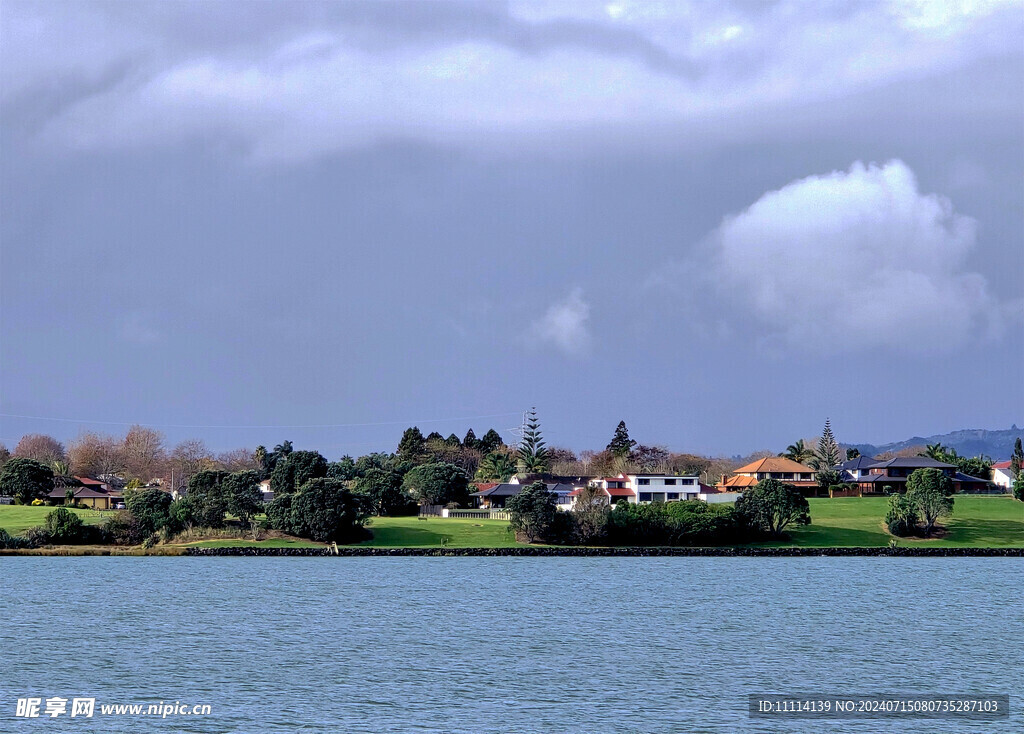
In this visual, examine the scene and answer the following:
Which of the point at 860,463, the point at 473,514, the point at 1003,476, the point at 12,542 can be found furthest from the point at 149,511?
the point at 1003,476

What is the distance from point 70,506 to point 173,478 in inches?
1420

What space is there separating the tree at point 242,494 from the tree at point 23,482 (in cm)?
4225

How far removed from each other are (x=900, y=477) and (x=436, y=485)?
2815 inches

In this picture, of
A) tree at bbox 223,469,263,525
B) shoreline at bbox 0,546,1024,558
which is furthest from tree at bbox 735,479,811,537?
tree at bbox 223,469,263,525

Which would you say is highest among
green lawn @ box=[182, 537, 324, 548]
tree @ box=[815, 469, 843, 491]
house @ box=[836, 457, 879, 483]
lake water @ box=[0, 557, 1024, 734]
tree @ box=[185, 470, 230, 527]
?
house @ box=[836, 457, 879, 483]

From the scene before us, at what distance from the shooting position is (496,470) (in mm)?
190375

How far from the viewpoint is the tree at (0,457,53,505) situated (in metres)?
143

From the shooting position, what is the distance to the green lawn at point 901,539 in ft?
386

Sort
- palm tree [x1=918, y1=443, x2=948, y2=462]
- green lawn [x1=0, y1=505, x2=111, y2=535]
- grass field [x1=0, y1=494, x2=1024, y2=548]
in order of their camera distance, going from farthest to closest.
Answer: palm tree [x1=918, y1=443, x2=948, y2=462] < green lawn [x1=0, y1=505, x2=111, y2=535] < grass field [x1=0, y1=494, x2=1024, y2=548]

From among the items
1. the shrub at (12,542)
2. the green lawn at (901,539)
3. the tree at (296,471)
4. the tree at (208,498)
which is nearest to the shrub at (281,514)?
the tree at (208,498)

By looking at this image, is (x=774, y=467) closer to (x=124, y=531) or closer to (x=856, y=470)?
(x=856, y=470)

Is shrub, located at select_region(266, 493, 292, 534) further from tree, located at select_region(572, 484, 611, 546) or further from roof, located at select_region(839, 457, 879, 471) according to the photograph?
roof, located at select_region(839, 457, 879, 471)

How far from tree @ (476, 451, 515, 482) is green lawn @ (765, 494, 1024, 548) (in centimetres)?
5931

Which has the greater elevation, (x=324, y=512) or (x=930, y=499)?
(x=930, y=499)
